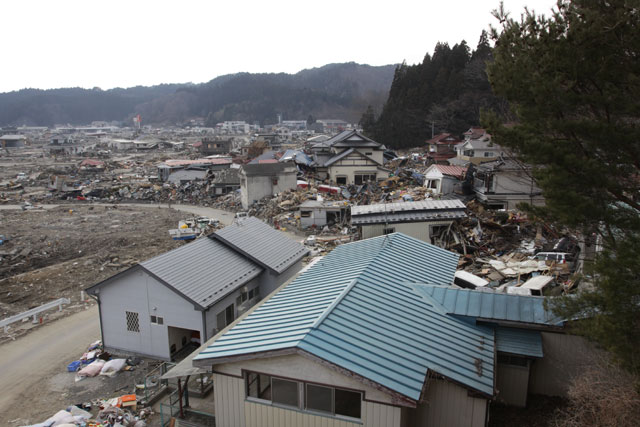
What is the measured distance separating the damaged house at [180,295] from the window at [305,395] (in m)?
4.52

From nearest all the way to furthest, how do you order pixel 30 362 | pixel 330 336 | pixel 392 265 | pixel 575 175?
1. pixel 575 175
2. pixel 330 336
3. pixel 392 265
4. pixel 30 362

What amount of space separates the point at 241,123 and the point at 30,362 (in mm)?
155088

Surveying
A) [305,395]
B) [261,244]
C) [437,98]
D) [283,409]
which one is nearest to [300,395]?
[305,395]

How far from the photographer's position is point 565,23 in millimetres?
6441

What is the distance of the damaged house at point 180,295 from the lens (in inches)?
473

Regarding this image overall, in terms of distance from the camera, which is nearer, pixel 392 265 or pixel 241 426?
pixel 241 426

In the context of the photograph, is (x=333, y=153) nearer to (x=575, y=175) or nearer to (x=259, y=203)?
(x=259, y=203)

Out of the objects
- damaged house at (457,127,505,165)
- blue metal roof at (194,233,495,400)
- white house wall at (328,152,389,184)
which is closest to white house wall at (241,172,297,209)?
white house wall at (328,152,389,184)

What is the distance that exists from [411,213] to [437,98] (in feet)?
142

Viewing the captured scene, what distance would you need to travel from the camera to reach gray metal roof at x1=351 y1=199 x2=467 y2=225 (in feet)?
68.2

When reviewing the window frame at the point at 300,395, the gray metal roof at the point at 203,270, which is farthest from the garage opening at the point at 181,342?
the window frame at the point at 300,395

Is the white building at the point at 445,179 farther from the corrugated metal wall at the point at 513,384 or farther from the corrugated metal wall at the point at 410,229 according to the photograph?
the corrugated metal wall at the point at 513,384

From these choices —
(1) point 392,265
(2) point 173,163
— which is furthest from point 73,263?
(2) point 173,163

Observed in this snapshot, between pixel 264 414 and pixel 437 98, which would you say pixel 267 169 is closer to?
pixel 264 414
